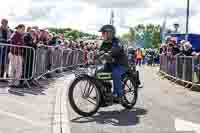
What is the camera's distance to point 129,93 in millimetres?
10258

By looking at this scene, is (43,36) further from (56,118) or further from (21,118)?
(21,118)

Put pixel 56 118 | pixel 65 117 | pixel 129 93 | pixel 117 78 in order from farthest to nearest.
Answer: pixel 129 93 < pixel 117 78 < pixel 65 117 < pixel 56 118

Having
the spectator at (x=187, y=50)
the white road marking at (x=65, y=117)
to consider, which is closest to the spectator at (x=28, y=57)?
the white road marking at (x=65, y=117)

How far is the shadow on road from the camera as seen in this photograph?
27.8 ft

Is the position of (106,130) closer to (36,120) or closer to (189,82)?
(36,120)

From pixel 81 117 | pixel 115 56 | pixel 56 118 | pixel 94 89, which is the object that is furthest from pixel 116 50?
pixel 56 118

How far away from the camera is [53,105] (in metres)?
10.1

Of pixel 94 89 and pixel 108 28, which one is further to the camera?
pixel 108 28

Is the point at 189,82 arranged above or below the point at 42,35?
below

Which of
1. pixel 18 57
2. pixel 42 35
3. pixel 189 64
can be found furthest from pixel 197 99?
pixel 42 35

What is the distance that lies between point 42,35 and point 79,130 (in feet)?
29.4

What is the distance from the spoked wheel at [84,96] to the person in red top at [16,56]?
3.70 meters

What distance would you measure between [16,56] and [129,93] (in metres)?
3.60

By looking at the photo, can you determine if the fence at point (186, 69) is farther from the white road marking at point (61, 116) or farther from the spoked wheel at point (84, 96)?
the spoked wheel at point (84, 96)
